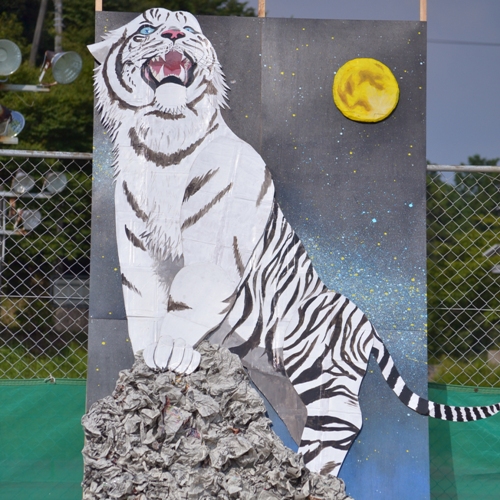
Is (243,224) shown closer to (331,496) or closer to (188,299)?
(188,299)

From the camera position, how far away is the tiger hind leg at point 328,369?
11.1 feet

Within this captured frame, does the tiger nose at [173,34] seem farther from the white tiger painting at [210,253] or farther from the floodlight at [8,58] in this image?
the floodlight at [8,58]

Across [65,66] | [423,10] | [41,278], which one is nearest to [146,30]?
[423,10]

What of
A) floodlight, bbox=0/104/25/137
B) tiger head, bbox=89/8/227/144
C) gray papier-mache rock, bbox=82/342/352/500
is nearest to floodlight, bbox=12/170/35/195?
floodlight, bbox=0/104/25/137

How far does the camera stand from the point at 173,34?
3.54 metres

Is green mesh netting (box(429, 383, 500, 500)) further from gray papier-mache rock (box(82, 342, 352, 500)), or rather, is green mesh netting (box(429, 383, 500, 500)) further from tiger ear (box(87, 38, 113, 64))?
tiger ear (box(87, 38, 113, 64))

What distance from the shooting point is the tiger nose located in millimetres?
3539

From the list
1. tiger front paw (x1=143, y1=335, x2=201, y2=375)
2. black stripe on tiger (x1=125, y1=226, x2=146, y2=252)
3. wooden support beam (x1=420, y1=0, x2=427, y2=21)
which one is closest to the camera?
tiger front paw (x1=143, y1=335, x2=201, y2=375)

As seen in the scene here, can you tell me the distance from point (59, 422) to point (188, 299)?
1036 millimetres

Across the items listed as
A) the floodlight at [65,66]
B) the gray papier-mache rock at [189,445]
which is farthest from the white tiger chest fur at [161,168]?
the floodlight at [65,66]

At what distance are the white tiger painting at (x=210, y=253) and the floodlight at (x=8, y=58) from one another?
3772mm

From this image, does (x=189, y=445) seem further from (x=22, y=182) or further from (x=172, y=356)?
(x=22, y=182)

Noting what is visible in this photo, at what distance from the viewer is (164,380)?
10.7ft

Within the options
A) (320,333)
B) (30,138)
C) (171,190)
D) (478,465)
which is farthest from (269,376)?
(30,138)
